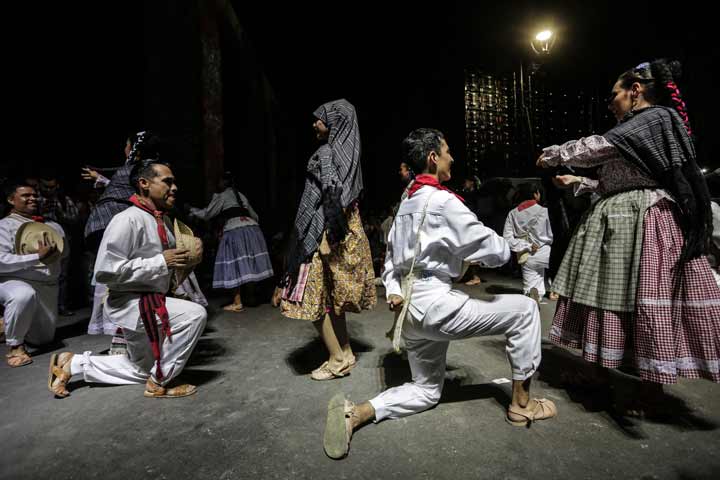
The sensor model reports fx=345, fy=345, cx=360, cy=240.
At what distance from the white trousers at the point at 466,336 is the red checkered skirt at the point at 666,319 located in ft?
1.55

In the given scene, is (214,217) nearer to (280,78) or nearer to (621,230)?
(621,230)

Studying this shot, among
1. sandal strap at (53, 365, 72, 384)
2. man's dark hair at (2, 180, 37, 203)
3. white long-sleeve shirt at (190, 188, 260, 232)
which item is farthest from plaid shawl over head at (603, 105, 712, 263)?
man's dark hair at (2, 180, 37, 203)

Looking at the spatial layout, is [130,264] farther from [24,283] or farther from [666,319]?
[666,319]

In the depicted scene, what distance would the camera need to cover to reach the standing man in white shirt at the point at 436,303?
1772 mm

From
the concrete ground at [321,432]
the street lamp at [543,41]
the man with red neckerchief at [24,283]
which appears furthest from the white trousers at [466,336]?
the street lamp at [543,41]

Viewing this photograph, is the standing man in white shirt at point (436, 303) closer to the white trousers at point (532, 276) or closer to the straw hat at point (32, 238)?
the white trousers at point (532, 276)

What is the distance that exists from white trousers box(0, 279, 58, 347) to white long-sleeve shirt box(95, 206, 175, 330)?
1.69m

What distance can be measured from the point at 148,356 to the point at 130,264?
76 cm

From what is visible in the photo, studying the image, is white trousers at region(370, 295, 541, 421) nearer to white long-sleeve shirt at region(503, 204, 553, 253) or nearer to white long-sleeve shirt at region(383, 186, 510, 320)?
white long-sleeve shirt at region(383, 186, 510, 320)

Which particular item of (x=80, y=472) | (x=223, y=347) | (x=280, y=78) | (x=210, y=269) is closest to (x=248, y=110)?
(x=280, y=78)

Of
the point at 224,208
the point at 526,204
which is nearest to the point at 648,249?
the point at 526,204

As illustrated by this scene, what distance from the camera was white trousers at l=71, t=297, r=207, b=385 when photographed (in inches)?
91.7

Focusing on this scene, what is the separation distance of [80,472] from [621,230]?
10.0 feet

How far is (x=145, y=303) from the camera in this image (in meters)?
2.23
